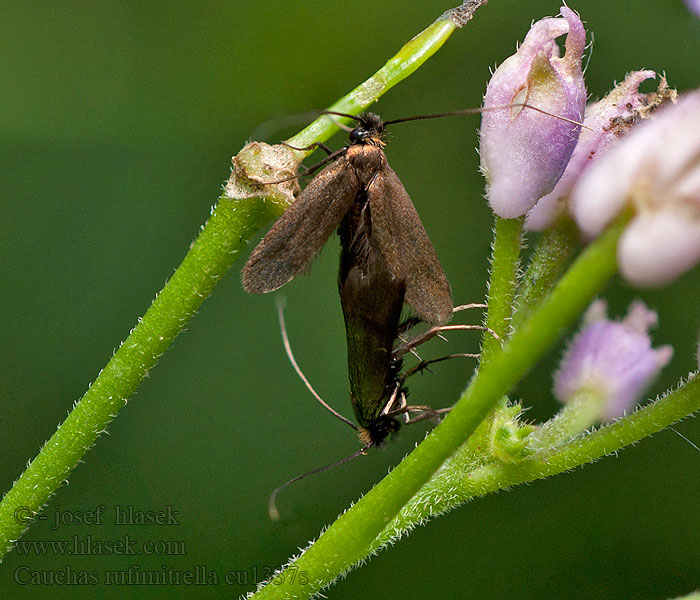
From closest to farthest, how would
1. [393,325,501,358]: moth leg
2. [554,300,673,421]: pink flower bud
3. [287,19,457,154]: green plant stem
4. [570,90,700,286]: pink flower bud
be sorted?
1. [570,90,700,286]: pink flower bud
2. [287,19,457,154]: green plant stem
3. [393,325,501,358]: moth leg
4. [554,300,673,421]: pink flower bud

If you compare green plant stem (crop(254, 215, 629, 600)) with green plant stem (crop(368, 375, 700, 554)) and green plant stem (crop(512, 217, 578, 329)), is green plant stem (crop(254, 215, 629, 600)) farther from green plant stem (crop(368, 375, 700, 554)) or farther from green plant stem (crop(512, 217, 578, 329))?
green plant stem (crop(512, 217, 578, 329))

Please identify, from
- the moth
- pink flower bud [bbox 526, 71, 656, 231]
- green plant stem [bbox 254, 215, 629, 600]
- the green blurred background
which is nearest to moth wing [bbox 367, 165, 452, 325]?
the moth

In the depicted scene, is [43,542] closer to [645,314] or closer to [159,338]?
[159,338]

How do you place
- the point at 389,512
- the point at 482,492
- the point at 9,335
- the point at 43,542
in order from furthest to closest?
the point at 9,335 → the point at 43,542 → the point at 482,492 → the point at 389,512

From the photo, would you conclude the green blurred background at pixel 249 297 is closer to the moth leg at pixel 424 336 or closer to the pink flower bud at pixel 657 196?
the moth leg at pixel 424 336

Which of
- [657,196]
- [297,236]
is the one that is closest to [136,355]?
[297,236]

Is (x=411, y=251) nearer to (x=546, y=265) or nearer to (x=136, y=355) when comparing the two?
(x=546, y=265)

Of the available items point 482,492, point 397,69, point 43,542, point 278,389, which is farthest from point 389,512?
point 278,389
